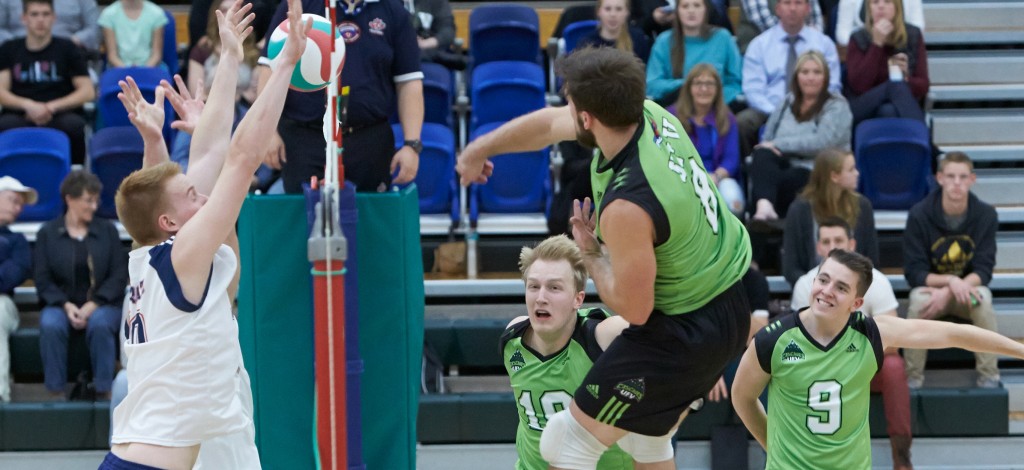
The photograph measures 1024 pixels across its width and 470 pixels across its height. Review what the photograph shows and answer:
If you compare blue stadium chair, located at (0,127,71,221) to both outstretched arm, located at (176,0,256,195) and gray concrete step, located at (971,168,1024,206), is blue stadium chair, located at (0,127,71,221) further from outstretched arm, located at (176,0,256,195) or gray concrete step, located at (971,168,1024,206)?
gray concrete step, located at (971,168,1024,206)

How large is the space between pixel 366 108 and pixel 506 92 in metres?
2.90

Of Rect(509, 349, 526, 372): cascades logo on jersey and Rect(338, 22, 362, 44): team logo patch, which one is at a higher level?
Rect(338, 22, 362, 44): team logo patch

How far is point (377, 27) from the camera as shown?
7184mm

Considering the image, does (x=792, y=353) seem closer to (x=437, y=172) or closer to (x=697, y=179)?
(x=697, y=179)

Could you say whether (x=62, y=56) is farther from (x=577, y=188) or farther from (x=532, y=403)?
(x=532, y=403)

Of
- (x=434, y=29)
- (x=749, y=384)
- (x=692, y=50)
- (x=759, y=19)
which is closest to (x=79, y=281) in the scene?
(x=434, y=29)

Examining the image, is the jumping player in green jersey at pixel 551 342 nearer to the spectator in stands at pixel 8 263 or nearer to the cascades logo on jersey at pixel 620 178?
the cascades logo on jersey at pixel 620 178

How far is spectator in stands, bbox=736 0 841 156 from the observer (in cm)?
994

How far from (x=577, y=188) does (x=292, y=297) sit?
132 inches

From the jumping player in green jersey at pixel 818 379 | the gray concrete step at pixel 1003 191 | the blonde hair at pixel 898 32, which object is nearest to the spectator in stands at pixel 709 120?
Result: the blonde hair at pixel 898 32

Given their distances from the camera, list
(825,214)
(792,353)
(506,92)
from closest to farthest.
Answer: (792,353)
(825,214)
(506,92)

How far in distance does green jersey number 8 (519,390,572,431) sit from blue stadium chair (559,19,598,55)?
541cm

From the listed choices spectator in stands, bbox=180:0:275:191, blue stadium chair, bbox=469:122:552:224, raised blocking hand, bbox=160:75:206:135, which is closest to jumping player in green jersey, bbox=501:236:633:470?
raised blocking hand, bbox=160:75:206:135

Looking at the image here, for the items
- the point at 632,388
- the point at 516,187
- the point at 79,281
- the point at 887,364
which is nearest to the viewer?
the point at 632,388
